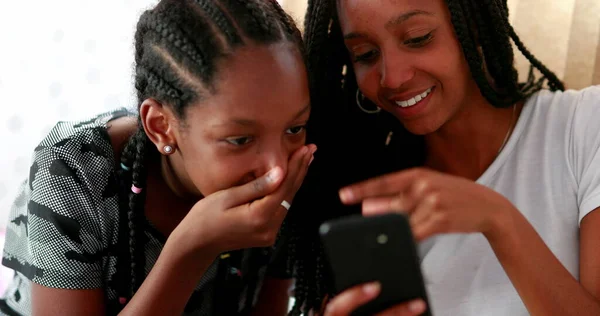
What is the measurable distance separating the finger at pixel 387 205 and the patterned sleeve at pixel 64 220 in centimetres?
42

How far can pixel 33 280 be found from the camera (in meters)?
0.81

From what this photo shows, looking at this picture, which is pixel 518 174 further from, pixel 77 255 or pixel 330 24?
pixel 77 255

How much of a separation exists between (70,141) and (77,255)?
17 centimetres

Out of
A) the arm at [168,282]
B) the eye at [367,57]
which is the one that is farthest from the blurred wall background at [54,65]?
the arm at [168,282]

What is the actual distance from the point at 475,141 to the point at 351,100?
232 mm

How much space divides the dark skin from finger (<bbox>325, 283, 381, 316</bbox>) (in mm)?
170

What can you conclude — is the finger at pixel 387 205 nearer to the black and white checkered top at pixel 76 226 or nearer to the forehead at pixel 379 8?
the forehead at pixel 379 8

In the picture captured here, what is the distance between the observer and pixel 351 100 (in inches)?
41.4

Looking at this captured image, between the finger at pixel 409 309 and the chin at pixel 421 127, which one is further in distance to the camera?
the chin at pixel 421 127

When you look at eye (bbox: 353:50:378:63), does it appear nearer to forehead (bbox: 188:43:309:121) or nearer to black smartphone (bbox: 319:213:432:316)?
forehead (bbox: 188:43:309:121)

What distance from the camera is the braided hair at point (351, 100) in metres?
0.89

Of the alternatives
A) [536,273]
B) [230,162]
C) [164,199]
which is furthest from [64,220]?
[536,273]

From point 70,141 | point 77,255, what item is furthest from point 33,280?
point 70,141

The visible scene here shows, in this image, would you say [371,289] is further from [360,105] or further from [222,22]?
[360,105]
